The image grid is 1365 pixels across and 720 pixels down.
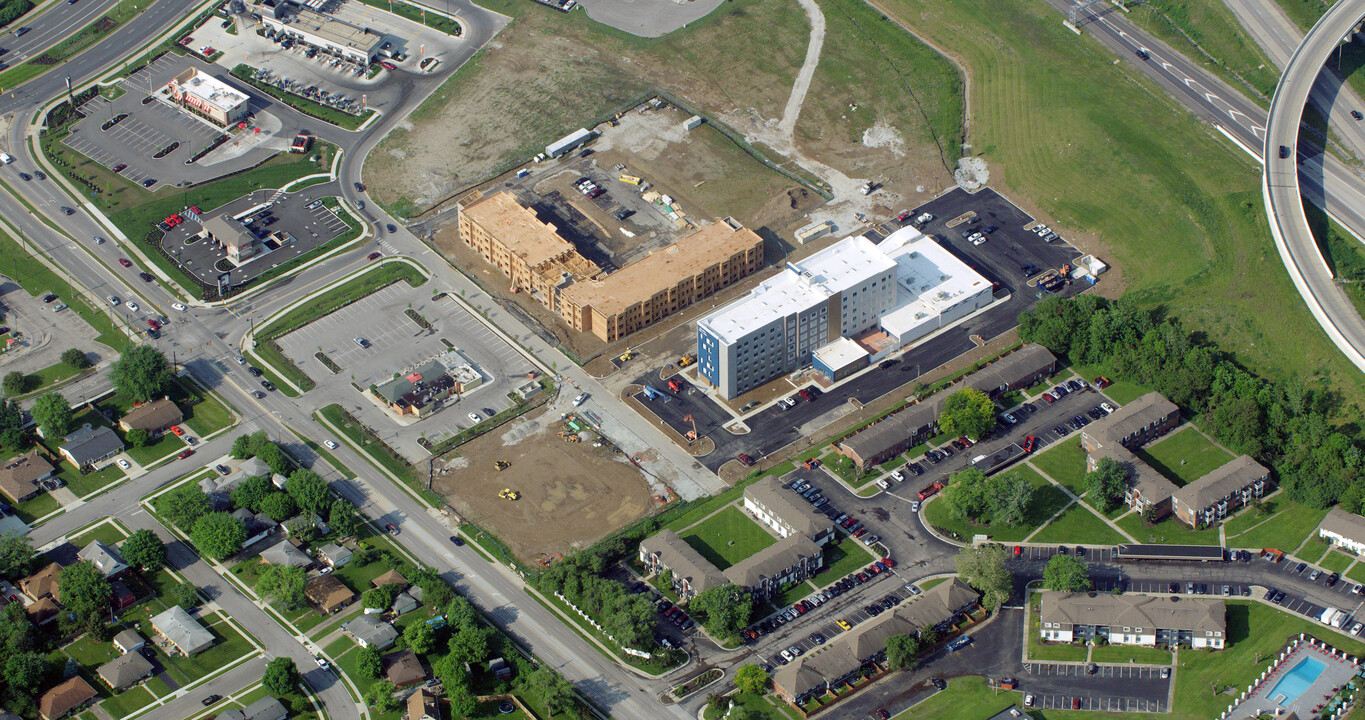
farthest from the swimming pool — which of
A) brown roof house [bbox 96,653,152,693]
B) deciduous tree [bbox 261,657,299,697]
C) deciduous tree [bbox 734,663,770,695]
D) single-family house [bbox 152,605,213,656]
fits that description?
brown roof house [bbox 96,653,152,693]

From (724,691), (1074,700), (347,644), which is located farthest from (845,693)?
(347,644)

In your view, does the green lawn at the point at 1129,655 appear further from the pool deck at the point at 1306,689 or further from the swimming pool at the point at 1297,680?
the swimming pool at the point at 1297,680

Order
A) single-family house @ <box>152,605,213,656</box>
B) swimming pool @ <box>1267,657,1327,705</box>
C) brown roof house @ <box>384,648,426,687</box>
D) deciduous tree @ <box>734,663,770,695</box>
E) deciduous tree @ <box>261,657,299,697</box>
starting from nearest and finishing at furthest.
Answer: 1. swimming pool @ <box>1267,657,1327,705</box>
2. deciduous tree @ <box>261,657,299,697</box>
3. deciduous tree @ <box>734,663,770,695</box>
4. brown roof house @ <box>384,648,426,687</box>
5. single-family house @ <box>152,605,213,656</box>

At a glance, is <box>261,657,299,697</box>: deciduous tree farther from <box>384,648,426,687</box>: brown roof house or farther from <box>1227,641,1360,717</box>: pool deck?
<box>1227,641,1360,717</box>: pool deck

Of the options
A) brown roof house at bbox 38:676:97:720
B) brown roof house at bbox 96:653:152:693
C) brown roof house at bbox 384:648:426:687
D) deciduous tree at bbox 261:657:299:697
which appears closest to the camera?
brown roof house at bbox 38:676:97:720

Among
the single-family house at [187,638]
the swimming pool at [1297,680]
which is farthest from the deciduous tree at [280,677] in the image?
the swimming pool at [1297,680]

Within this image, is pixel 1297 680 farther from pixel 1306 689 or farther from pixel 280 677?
pixel 280 677

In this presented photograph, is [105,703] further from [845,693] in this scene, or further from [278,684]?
[845,693]
